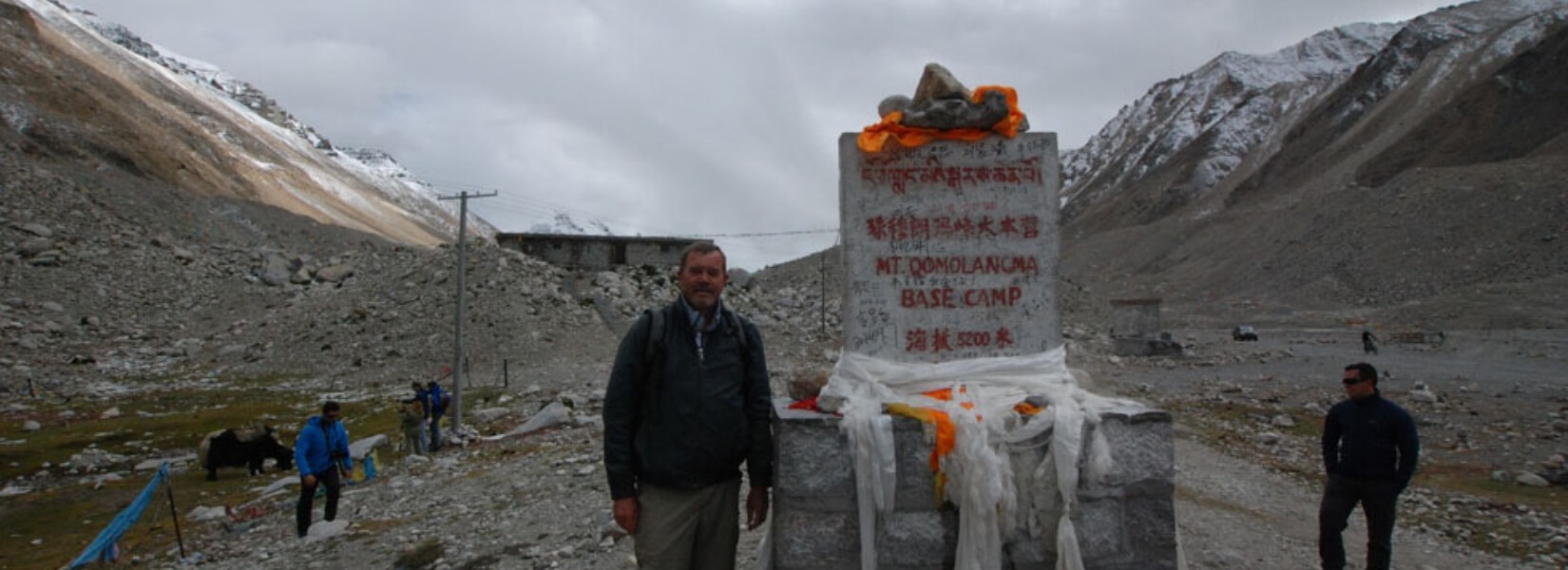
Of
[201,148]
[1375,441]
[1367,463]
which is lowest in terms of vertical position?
[1367,463]

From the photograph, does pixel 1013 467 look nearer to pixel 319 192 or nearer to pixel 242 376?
pixel 242 376

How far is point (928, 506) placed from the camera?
4098 millimetres

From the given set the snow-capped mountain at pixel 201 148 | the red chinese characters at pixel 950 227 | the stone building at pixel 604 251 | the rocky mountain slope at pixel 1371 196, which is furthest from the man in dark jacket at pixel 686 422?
the snow-capped mountain at pixel 201 148

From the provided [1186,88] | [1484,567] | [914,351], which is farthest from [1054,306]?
[1186,88]

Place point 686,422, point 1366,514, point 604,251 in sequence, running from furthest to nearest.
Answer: point 604,251 → point 1366,514 → point 686,422

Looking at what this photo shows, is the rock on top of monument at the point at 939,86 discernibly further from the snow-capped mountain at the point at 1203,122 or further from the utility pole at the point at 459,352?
the snow-capped mountain at the point at 1203,122

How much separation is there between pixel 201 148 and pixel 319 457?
89622 mm

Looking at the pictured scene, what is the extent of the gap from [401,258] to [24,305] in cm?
1299

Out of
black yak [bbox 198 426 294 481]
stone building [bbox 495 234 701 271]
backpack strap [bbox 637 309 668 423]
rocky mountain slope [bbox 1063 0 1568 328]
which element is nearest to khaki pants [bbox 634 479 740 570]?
backpack strap [bbox 637 309 668 423]

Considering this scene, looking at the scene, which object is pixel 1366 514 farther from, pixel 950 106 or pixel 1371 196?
pixel 1371 196

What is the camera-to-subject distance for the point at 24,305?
3083 cm

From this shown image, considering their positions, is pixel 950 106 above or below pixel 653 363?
above

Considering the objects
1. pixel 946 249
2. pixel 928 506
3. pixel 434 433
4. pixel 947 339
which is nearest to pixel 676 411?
pixel 928 506

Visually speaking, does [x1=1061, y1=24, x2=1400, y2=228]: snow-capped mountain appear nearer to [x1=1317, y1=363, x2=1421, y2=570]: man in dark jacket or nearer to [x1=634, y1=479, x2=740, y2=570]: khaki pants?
[x1=1317, y1=363, x2=1421, y2=570]: man in dark jacket
